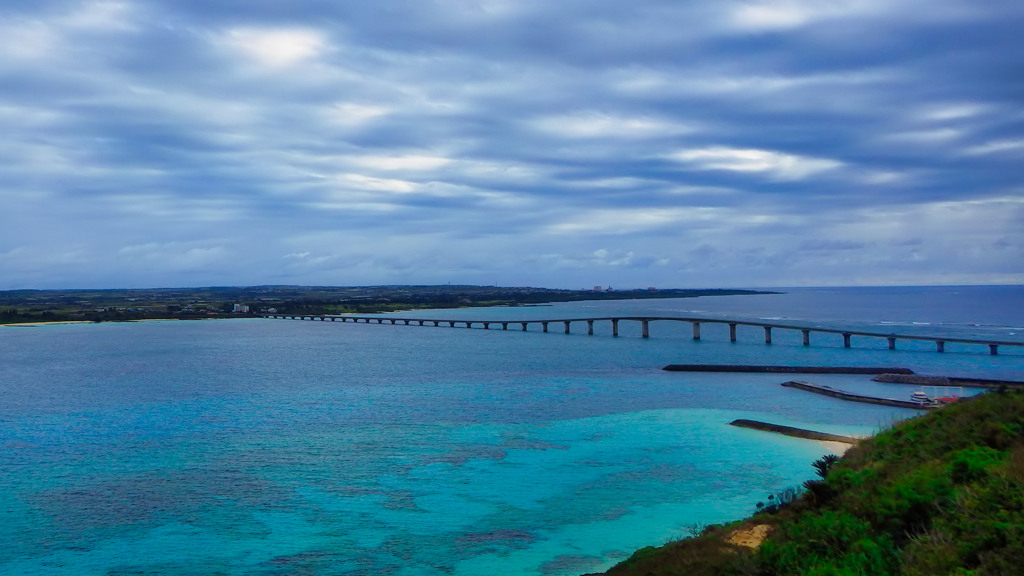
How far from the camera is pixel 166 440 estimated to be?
4338cm

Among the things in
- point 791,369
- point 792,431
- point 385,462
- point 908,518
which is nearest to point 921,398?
point 792,431

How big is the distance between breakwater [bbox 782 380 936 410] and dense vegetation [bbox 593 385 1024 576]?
31961 mm

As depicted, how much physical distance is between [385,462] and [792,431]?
22.3 metres

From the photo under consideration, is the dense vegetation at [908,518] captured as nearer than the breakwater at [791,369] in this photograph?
Yes

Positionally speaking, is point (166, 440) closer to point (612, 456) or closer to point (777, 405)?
point (612, 456)

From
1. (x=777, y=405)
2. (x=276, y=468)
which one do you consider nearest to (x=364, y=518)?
(x=276, y=468)

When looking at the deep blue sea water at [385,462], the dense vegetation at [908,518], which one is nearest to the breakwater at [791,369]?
the deep blue sea water at [385,462]

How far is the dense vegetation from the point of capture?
11.7 metres

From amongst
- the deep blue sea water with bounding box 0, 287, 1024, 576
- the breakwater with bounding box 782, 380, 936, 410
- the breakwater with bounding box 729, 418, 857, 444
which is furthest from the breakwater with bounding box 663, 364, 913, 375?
the breakwater with bounding box 729, 418, 857, 444

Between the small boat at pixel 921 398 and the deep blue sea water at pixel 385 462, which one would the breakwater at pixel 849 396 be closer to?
the small boat at pixel 921 398

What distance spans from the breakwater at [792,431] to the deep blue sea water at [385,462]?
1.19 metres

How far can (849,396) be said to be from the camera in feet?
192

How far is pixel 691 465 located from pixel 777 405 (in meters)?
23.0

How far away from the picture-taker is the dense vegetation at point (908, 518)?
11.7 meters
